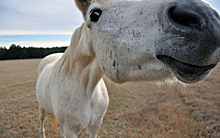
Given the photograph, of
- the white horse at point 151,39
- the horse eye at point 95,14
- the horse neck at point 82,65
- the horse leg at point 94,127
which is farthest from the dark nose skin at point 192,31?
the horse leg at point 94,127

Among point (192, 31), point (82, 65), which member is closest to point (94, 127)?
point (82, 65)

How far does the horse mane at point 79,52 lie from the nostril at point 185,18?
0.84 m

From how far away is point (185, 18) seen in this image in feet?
2.10

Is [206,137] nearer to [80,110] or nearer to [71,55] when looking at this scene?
[80,110]

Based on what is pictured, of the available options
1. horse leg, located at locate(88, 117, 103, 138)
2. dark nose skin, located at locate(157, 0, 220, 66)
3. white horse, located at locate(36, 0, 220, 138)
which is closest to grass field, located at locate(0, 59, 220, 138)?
horse leg, located at locate(88, 117, 103, 138)

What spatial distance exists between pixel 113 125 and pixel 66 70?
256 centimetres

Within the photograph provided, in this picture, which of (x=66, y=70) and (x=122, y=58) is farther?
(x=66, y=70)

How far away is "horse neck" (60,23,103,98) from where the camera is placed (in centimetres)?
145

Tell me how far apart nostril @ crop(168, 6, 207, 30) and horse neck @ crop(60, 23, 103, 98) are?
2.93 feet

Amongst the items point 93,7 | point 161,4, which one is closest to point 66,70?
point 93,7

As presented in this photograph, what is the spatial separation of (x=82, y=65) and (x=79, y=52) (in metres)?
0.17

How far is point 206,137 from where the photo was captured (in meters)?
2.79

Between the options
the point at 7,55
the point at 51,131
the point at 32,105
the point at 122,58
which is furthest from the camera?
the point at 7,55

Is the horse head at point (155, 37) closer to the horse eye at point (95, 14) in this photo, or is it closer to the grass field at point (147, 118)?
the horse eye at point (95, 14)
